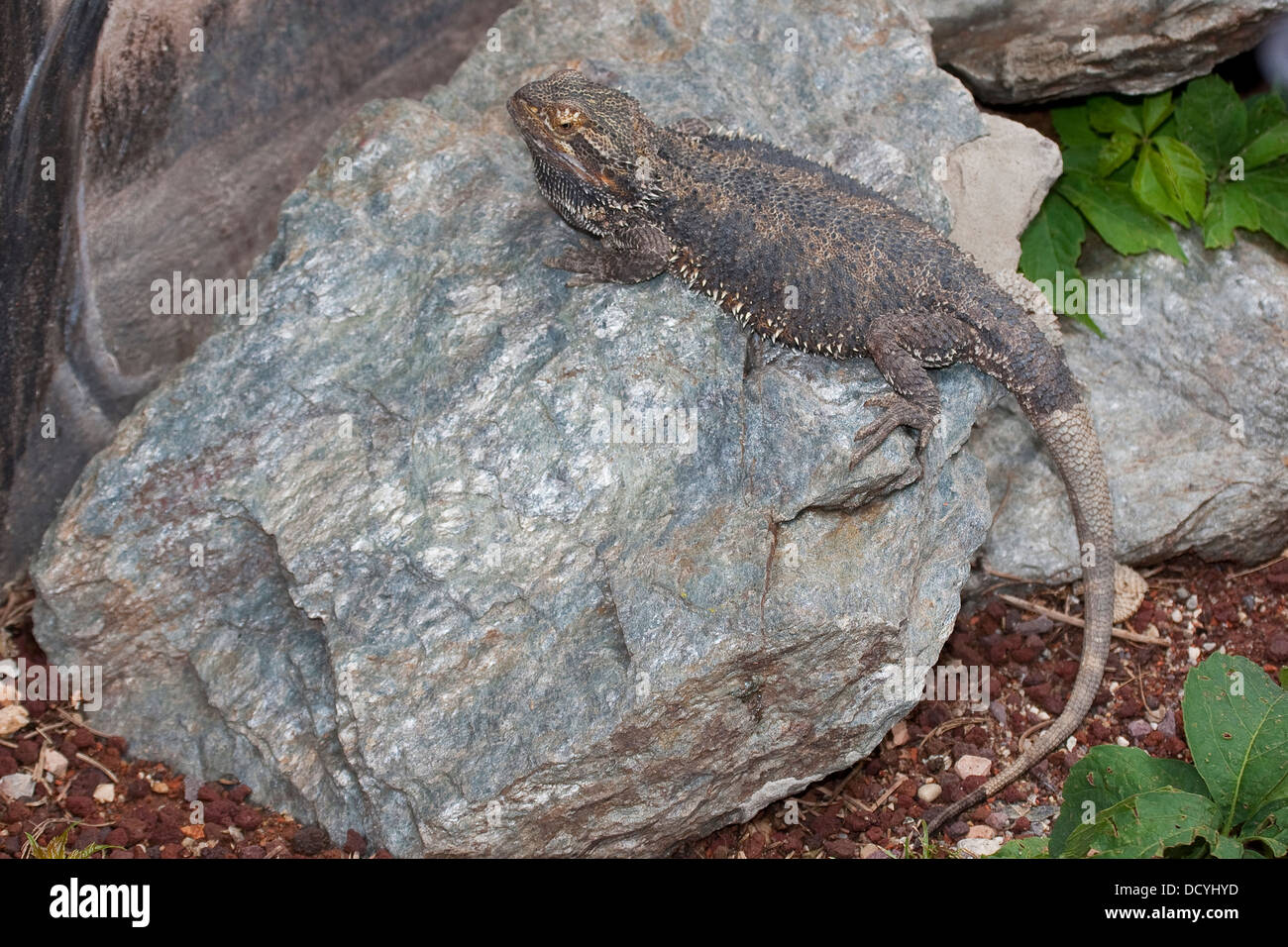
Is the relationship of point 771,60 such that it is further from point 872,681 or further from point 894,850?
point 894,850

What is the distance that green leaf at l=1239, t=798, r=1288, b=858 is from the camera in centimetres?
448

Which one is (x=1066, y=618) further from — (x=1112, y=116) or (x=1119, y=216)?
(x=1112, y=116)

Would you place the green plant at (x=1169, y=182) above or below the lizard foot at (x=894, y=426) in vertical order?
above

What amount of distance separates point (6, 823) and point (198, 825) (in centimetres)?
82

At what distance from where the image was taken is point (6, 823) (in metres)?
5.16

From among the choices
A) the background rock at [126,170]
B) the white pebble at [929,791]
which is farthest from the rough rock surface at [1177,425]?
the background rock at [126,170]

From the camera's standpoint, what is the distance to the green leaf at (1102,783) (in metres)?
4.54

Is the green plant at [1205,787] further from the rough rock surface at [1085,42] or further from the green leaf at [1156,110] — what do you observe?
the rough rock surface at [1085,42]

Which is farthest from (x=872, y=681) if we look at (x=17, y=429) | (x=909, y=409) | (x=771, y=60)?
(x=17, y=429)

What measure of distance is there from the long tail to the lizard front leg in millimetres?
1742

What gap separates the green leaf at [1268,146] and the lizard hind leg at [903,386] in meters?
2.41

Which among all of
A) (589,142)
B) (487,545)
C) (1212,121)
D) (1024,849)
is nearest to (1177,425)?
(1212,121)

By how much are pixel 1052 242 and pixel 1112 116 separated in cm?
88

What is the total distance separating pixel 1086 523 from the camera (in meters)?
5.70
